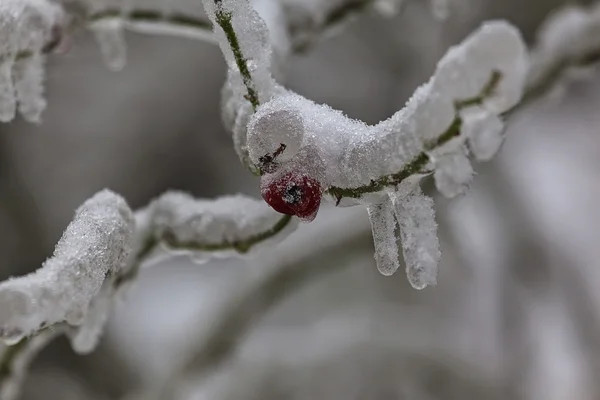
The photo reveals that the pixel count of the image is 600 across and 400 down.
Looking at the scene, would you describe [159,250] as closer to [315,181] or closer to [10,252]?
[315,181]

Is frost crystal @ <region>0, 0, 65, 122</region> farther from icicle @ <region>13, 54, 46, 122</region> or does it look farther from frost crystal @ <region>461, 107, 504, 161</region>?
frost crystal @ <region>461, 107, 504, 161</region>

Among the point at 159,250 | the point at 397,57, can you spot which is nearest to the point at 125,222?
the point at 159,250

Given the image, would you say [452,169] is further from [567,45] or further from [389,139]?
[567,45]

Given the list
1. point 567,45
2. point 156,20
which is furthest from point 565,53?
point 156,20

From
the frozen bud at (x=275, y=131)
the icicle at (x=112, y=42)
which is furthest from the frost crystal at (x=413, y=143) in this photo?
the icicle at (x=112, y=42)

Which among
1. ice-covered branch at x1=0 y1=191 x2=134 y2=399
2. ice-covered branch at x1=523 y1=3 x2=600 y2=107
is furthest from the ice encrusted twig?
ice-covered branch at x1=523 y1=3 x2=600 y2=107

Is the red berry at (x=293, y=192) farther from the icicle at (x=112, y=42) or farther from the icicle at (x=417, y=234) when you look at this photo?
the icicle at (x=112, y=42)
